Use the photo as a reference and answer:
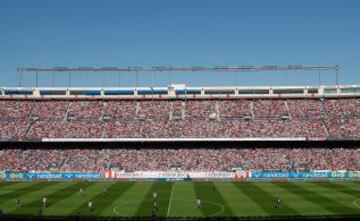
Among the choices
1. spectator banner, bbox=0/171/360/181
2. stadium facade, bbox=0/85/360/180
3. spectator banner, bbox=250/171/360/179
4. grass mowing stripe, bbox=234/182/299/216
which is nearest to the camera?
grass mowing stripe, bbox=234/182/299/216

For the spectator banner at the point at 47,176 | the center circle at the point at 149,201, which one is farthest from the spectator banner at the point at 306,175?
the spectator banner at the point at 47,176

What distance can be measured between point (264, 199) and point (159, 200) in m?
12.0

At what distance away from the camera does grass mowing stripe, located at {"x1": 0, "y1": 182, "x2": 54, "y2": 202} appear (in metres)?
51.0

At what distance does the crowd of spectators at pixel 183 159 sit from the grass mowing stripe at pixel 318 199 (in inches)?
361

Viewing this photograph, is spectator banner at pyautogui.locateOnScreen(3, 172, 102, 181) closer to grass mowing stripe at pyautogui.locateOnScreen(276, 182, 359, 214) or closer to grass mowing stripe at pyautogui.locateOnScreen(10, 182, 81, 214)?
grass mowing stripe at pyautogui.locateOnScreen(10, 182, 81, 214)

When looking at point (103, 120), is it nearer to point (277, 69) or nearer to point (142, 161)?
point (142, 161)

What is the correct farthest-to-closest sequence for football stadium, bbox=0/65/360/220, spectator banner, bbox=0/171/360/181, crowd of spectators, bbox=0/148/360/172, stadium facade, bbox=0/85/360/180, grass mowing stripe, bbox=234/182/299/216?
1. crowd of spectators, bbox=0/148/360/172
2. stadium facade, bbox=0/85/360/180
3. spectator banner, bbox=0/171/360/181
4. football stadium, bbox=0/65/360/220
5. grass mowing stripe, bbox=234/182/299/216

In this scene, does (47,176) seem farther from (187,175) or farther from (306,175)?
(306,175)

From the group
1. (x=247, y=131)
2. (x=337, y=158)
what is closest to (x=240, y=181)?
(x=247, y=131)

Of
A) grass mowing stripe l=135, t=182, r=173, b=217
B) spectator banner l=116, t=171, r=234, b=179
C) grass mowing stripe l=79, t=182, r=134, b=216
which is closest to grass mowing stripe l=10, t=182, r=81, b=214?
grass mowing stripe l=79, t=182, r=134, b=216

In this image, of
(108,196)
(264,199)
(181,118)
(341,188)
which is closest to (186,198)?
(264,199)

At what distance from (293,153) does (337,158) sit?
7074 millimetres

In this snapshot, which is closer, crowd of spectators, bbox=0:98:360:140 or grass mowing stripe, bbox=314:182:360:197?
grass mowing stripe, bbox=314:182:360:197

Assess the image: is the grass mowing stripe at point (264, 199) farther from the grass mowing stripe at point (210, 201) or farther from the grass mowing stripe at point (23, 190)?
the grass mowing stripe at point (23, 190)
